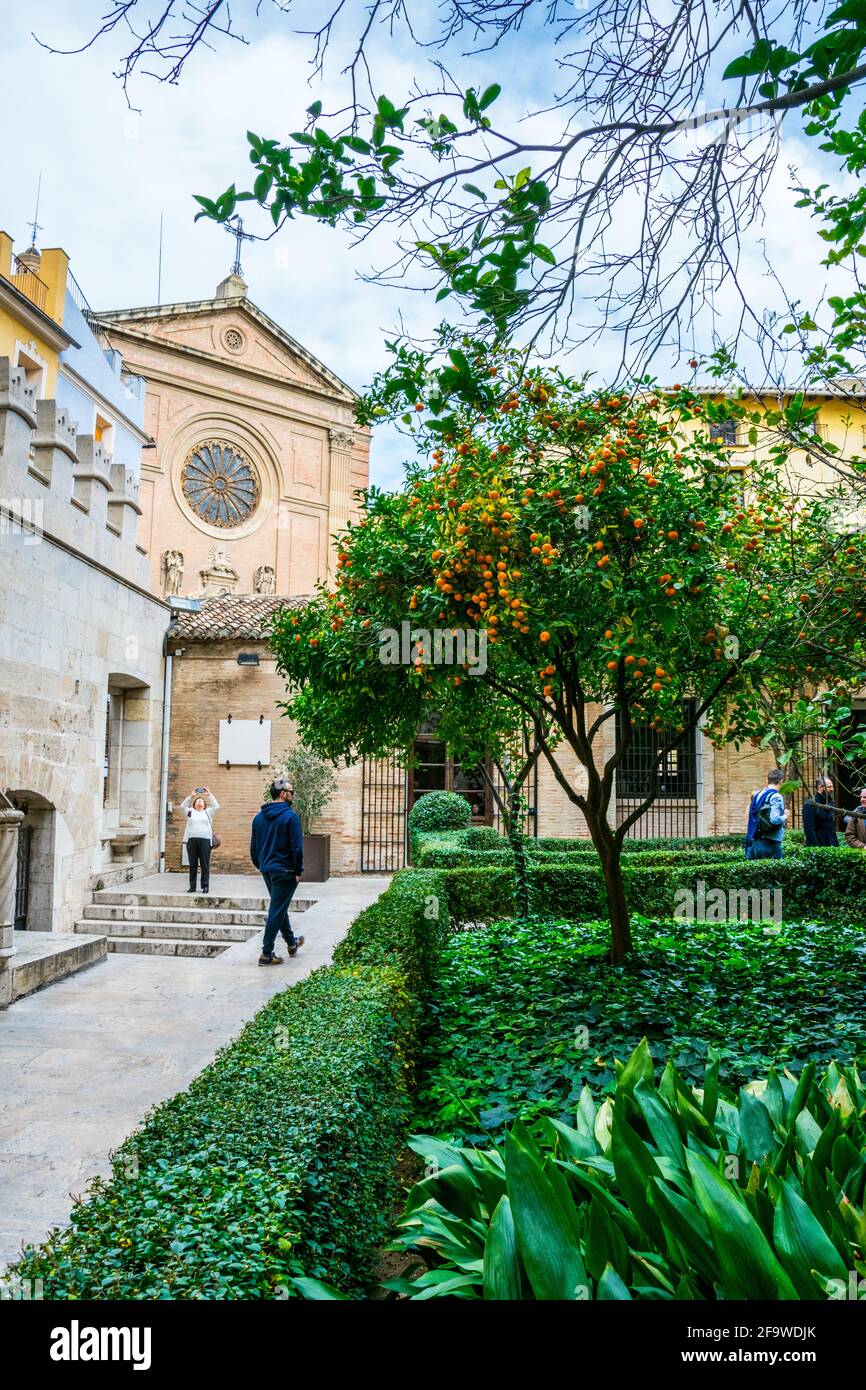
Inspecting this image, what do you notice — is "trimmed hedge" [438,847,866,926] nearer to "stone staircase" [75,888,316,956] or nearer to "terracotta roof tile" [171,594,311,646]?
"stone staircase" [75,888,316,956]

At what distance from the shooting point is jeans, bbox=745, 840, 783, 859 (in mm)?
11719

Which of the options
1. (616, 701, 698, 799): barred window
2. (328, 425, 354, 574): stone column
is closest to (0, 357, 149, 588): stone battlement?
(616, 701, 698, 799): barred window

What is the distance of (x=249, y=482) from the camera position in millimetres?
28188

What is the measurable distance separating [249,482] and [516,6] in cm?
2611

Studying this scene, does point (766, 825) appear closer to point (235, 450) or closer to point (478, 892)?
point (478, 892)

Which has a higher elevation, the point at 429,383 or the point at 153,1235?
the point at 429,383

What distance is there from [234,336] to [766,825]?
2373 cm

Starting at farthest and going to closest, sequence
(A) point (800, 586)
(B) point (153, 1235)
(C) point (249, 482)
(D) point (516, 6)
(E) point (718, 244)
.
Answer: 1. (C) point (249, 482)
2. (A) point (800, 586)
3. (E) point (718, 244)
4. (D) point (516, 6)
5. (B) point (153, 1235)

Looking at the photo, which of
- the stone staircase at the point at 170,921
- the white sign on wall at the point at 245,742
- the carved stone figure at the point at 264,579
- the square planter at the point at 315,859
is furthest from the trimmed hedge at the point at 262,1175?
the carved stone figure at the point at 264,579

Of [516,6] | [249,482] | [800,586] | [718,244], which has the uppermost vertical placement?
[249,482]

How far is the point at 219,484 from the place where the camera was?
27.5 m
